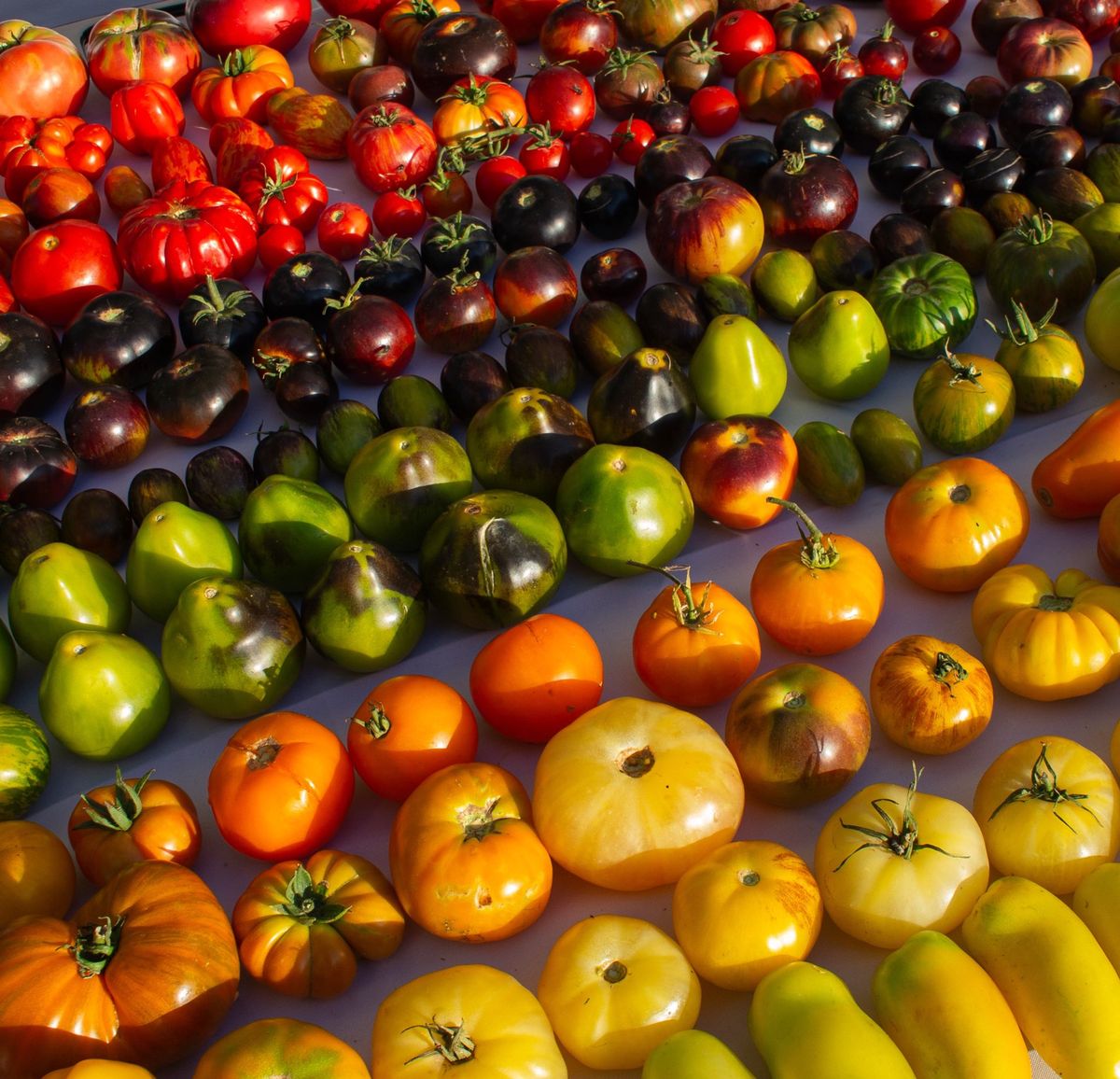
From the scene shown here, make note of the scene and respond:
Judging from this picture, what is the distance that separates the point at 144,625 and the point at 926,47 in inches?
102

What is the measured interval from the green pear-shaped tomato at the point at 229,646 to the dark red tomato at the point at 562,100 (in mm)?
1812

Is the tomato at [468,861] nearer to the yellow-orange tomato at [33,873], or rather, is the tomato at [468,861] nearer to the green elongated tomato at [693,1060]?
the green elongated tomato at [693,1060]

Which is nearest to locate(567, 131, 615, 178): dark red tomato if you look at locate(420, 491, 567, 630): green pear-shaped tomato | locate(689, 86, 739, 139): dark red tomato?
locate(689, 86, 739, 139): dark red tomato

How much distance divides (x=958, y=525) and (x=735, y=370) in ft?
1.84

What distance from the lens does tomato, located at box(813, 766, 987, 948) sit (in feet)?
4.64

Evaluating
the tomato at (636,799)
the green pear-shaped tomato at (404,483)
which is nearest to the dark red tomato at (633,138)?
the green pear-shaped tomato at (404,483)

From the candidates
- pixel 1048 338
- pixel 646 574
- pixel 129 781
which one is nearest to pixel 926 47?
pixel 1048 338

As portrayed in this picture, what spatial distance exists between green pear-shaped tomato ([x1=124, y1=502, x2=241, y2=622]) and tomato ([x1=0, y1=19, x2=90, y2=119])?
6.65 feet

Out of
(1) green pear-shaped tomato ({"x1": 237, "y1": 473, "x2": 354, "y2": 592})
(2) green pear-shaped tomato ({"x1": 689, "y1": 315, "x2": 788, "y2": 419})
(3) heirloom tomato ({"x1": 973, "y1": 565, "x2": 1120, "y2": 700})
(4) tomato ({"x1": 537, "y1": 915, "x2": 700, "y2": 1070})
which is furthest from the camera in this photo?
(2) green pear-shaped tomato ({"x1": 689, "y1": 315, "x2": 788, "y2": 419})

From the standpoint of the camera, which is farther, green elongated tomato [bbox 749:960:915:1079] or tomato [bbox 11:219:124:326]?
tomato [bbox 11:219:124:326]

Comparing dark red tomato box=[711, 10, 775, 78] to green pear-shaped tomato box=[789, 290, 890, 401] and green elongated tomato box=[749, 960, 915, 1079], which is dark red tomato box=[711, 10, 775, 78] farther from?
green elongated tomato box=[749, 960, 915, 1079]

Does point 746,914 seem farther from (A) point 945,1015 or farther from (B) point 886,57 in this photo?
(B) point 886,57

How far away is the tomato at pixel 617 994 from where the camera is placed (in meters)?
1.35

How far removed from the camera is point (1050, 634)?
168 centimetres
